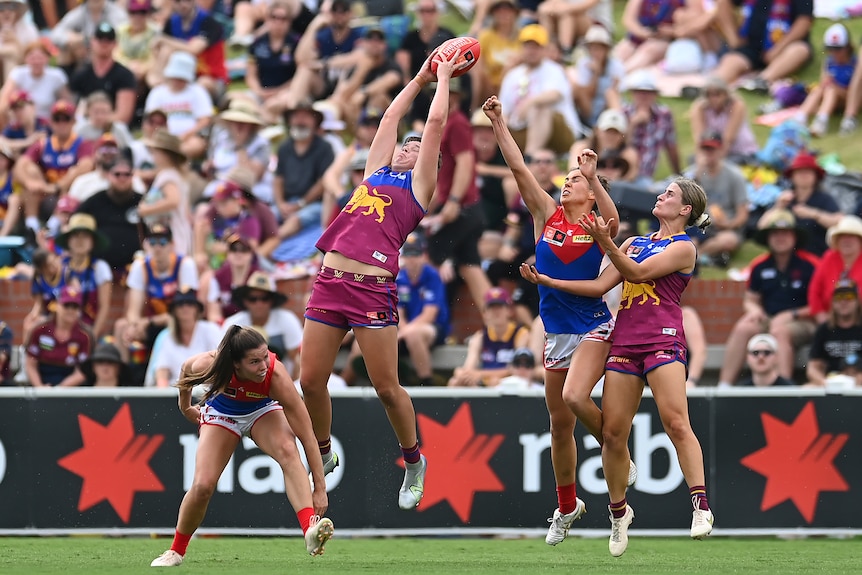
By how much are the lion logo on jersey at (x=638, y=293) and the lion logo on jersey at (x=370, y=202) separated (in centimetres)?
159

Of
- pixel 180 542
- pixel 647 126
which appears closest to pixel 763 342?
pixel 647 126

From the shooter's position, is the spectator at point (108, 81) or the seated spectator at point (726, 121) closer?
the seated spectator at point (726, 121)

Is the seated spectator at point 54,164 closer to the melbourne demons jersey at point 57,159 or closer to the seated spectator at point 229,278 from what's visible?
the melbourne demons jersey at point 57,159

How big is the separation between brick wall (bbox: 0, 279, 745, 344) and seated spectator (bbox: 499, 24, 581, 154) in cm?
218

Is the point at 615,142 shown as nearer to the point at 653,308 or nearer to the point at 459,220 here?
the point at 459,220

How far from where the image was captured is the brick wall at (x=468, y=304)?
1417cm

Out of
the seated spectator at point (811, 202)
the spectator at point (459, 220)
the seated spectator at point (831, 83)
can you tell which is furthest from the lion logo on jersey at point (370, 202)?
the seated spectator at point (831, 83)

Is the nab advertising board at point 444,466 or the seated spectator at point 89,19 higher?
the seated spectator at point 89,19

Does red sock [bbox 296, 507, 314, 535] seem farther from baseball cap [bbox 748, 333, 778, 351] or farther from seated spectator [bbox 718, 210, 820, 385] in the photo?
seated spectator [bbox 718, 210, 820, 385]

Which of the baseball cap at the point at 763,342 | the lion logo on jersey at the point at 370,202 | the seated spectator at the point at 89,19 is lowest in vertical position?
the baseball cap at the point at 763,342

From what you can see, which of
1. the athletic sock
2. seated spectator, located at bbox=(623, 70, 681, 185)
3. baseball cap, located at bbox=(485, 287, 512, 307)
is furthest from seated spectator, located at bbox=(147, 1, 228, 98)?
the athletic sock

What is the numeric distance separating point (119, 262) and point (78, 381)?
5.22 feet

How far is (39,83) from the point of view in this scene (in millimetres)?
17719

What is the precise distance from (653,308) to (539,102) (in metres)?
6.53
